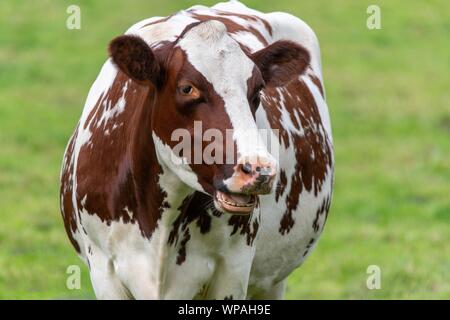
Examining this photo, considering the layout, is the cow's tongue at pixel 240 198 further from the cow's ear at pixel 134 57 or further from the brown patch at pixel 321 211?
the brown patch at pixel 321 211

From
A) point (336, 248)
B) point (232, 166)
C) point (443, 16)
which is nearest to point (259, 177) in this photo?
point (232, 166)

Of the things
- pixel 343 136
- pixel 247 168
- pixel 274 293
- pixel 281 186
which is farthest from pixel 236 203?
pixel 343 136

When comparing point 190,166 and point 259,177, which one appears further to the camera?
point 190,166

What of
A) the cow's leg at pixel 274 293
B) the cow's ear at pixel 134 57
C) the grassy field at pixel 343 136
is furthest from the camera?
the grassy field at pixel 343 136

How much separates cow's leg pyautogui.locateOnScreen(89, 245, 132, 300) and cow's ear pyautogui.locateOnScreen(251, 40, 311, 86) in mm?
1303

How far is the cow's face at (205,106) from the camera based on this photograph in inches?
237

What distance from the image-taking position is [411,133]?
19.6 metres

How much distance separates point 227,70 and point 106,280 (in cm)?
146

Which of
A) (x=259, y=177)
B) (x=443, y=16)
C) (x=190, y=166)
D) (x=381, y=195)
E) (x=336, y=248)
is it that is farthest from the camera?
(x=443, y=16)

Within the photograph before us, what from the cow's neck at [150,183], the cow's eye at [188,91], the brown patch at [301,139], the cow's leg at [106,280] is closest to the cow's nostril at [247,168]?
the cow's eye at [188,91]

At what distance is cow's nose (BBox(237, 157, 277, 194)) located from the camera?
19.1 feet

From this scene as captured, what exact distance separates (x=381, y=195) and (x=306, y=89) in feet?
27.9

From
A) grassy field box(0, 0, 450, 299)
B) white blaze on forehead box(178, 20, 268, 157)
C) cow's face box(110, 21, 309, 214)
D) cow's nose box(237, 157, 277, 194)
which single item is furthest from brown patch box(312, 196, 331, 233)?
grassy field box(0, 0, 450, 299)
